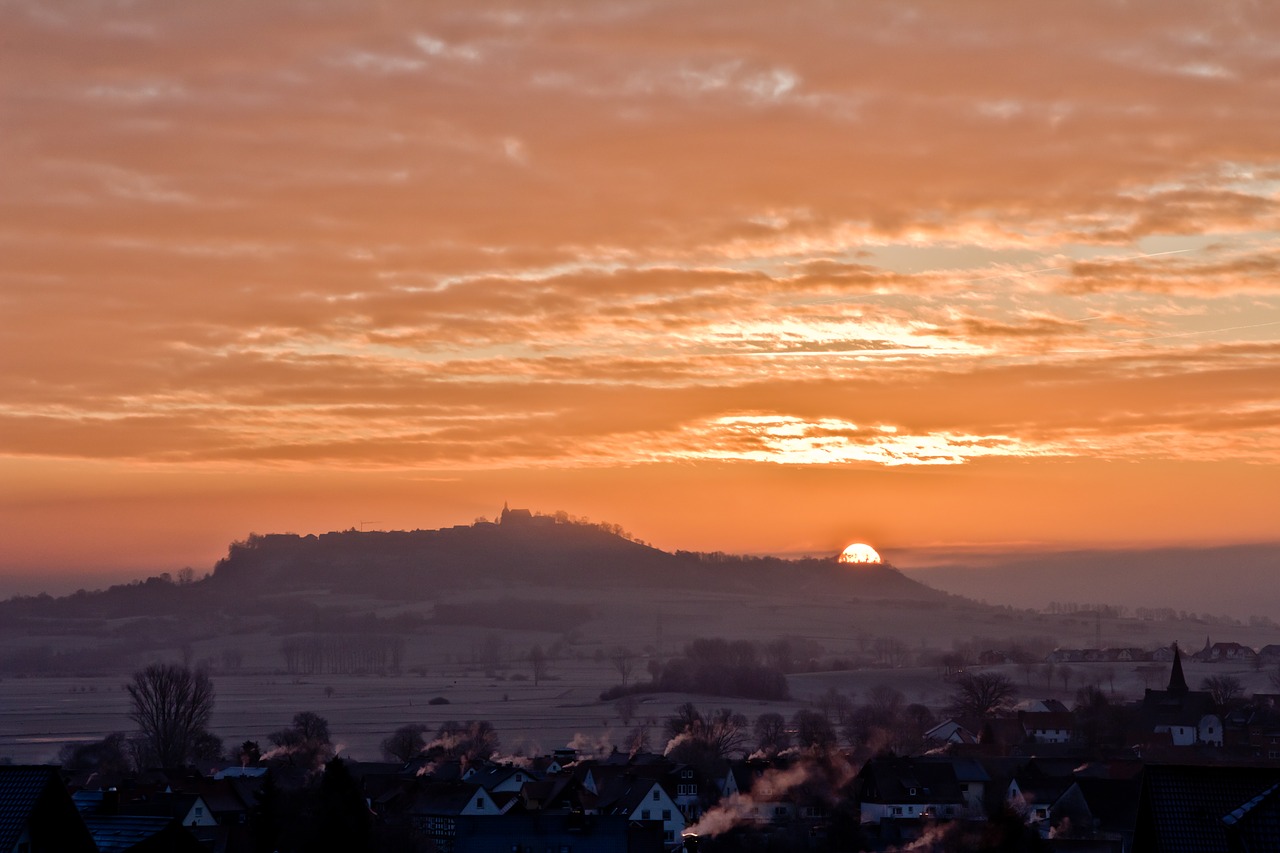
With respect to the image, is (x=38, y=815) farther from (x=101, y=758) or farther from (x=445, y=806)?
(x=101, y=758)

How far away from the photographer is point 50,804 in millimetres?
37219

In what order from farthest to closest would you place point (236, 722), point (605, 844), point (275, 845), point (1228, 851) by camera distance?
point (236, 722) < point (605, 844) < point (275, 845) < point (1228, 851)

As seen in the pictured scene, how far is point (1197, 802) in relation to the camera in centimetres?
3359

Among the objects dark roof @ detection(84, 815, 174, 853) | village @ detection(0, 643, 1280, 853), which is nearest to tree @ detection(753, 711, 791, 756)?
village @ detection(0, 643, 1280, 853)

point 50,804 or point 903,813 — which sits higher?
point 50,804

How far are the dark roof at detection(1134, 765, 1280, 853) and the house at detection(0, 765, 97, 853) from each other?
77.9ft

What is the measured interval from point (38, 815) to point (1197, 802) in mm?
25137

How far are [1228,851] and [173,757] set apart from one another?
103 m

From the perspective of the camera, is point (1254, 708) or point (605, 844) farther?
point (1254, 708)

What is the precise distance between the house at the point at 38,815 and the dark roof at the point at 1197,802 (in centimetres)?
2375

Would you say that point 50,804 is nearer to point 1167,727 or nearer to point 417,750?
point 417,750

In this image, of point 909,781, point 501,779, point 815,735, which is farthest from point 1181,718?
point 501,779

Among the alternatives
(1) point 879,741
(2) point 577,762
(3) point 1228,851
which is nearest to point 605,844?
(2) point 577,762

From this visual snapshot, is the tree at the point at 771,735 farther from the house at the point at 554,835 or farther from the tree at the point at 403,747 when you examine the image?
the house at the point at 554,835
